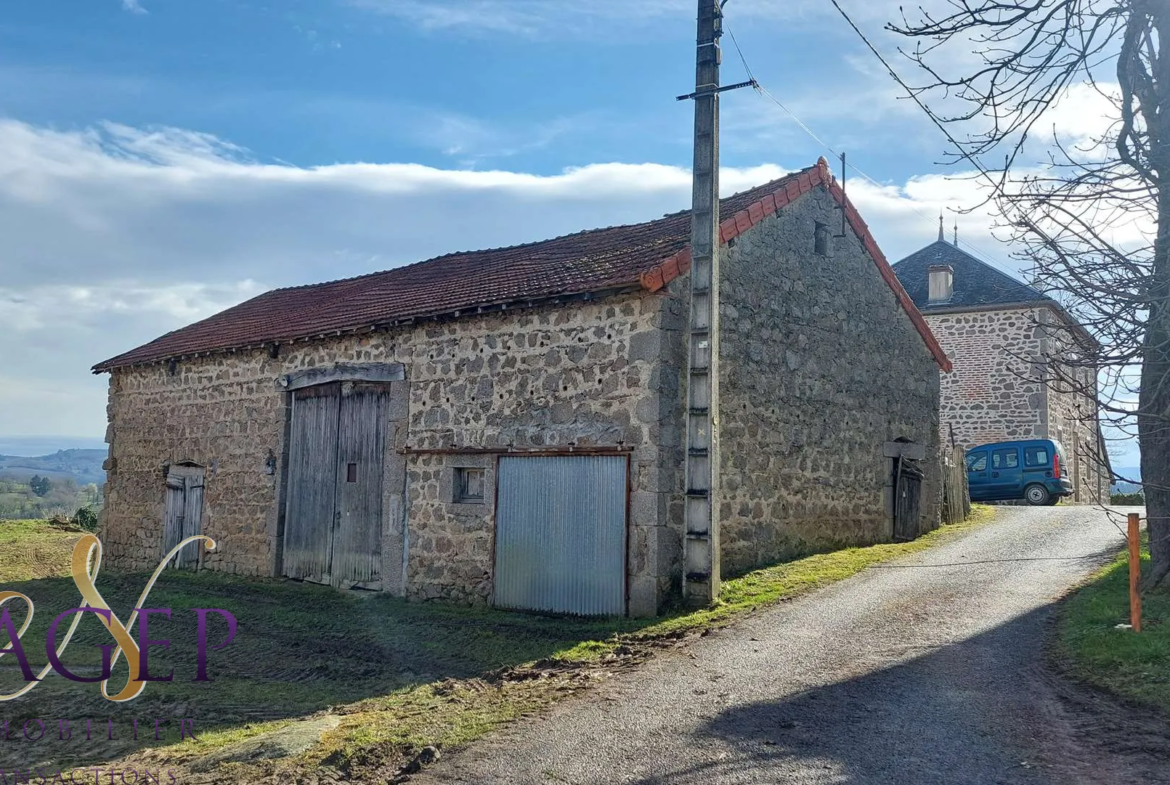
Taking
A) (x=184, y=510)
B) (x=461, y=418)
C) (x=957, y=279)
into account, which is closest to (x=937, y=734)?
(x=461, y=418)

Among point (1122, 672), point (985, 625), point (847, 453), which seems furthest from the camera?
point (847, 453)

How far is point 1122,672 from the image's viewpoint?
20.6ft

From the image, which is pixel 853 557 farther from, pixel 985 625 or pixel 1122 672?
pixel 1122 672

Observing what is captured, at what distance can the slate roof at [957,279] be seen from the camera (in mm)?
24609

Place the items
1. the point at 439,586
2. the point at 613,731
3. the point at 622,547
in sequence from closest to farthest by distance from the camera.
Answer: the point at 613,731 < the point at 622,547 < the point at 439,586

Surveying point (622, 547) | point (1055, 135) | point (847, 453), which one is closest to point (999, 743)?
point (1055, 135)

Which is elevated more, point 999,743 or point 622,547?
point 622,547

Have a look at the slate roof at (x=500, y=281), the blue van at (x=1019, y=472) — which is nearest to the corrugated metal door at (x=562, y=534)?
the slate roof at (x=500, y=281)

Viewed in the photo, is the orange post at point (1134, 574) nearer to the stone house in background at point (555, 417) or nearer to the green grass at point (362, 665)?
the green grass at point (362, 665)

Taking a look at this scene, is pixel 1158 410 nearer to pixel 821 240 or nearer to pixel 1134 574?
pixel 1134 574

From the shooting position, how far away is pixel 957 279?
26.2 metres

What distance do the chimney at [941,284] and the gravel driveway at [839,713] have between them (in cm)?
1761

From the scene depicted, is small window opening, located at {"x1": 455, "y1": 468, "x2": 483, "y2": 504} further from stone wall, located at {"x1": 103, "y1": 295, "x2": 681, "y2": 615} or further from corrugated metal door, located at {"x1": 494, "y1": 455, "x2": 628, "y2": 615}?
corrugated metal door, located at {"x1": 494, "y1": 455, "x2": 628, "y2": 615}

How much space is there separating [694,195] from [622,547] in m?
3.82
